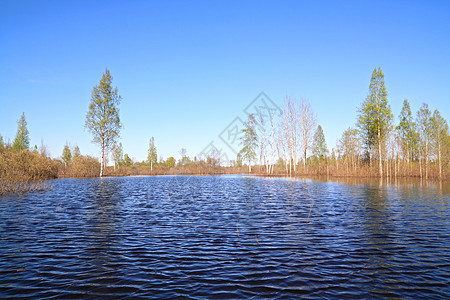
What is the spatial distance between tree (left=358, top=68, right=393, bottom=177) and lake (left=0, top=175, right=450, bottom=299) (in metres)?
32.2

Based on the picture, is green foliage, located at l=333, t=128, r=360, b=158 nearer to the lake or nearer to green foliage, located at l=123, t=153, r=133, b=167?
the lake

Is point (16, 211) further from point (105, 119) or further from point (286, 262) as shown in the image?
point (105, 119)

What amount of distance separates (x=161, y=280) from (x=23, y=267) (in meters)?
3.04

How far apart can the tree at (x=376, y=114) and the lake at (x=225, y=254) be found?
3218cm

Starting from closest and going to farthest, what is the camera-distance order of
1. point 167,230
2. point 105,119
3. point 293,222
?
point 167,230, point 293,222, point 105,119

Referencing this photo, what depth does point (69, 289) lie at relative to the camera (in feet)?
14.4

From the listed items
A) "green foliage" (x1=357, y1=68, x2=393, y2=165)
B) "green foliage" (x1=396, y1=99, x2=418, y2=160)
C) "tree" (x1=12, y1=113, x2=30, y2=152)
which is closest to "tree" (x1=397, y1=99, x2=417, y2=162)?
"green foliage" (x1=396, y1=99, x2=418, y2=160)

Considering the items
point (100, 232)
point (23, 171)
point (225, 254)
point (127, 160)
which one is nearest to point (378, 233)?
point (225, 254)

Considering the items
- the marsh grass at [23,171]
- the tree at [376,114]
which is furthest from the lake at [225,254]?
the tree at [376,114]

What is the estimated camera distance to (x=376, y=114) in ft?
130

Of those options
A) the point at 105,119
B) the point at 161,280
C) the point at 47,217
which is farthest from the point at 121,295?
the point at 105,119

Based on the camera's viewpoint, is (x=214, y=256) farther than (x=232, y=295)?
Yes

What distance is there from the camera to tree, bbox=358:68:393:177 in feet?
129

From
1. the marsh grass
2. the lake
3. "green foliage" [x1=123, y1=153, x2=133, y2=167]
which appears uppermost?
"green foliage" [x1=123, y1=153, x2=133, y2=167]
